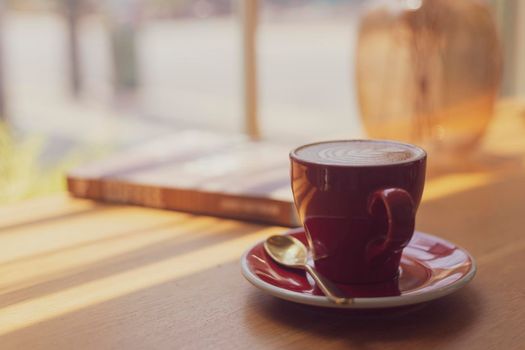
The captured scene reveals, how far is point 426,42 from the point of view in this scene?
887 millimetres

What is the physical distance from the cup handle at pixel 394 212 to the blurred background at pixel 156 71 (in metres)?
1.14

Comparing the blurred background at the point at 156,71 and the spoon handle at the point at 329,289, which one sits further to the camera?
the blurred background at the point at 156,71

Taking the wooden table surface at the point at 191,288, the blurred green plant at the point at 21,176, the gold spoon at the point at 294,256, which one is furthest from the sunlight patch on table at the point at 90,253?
the blurred green plant at the point at 21,176

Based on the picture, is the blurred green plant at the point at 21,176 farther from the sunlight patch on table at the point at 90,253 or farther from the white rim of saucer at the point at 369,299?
the white rim of saucer at the point at 369,299

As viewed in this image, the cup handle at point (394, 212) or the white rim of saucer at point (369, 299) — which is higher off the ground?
the cup handle at point (394, 212)

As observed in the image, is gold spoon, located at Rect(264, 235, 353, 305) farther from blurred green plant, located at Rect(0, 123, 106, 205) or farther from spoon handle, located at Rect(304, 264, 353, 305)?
blurred green plant, located at Rect(0, 123, 106, 205)

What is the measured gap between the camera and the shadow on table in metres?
0.44

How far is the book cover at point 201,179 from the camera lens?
0.69m

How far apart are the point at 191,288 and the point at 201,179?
235mm

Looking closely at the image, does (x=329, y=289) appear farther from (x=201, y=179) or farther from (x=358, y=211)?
(x=201, y=179)

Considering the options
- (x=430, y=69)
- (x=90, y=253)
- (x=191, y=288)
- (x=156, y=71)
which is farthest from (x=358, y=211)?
(x=156, y=71)

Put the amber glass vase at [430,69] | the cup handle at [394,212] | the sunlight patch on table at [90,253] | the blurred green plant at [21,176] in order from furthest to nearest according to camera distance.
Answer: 1. the blurred green plant at [21,176]
2. the amber glass vase at [430,69]
3. the sunlight patch on table at [90,253]
4. the cup handle at [394,212]

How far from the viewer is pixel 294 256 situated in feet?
1.73

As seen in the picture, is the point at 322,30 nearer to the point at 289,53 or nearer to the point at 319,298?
the point at 289,53
